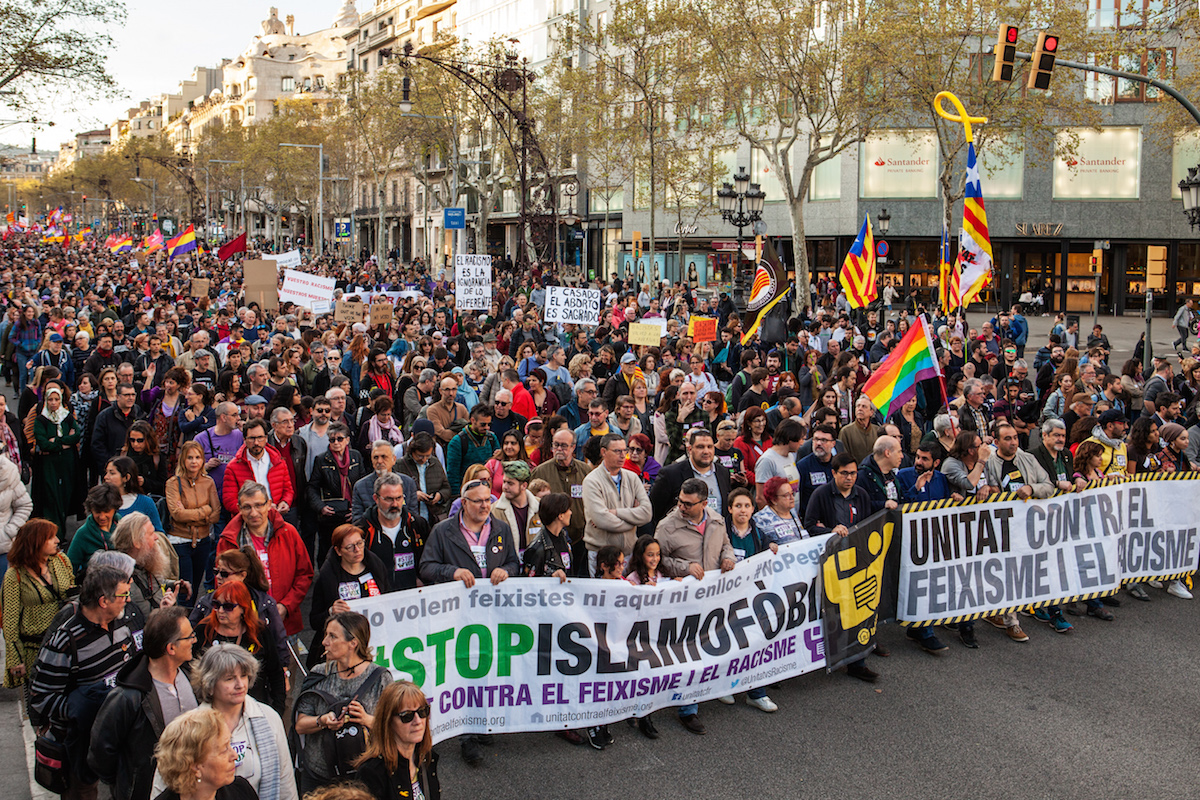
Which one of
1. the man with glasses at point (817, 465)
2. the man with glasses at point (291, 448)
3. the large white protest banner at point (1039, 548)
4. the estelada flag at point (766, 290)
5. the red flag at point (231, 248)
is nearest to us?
the large white protest banner at point (1039, 548)

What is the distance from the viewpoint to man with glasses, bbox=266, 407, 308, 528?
864 cm

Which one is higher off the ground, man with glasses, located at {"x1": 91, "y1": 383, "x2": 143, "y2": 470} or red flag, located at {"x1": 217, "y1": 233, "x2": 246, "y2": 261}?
red flag, located at {"x1": 217, "y1": 233, "x2": 246, "y2": 261}

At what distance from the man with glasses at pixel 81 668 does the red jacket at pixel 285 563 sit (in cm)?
131

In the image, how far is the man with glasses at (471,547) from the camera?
6465mm

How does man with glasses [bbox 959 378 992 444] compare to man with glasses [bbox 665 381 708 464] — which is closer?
man with glasses [bbox 665 381 708 464]

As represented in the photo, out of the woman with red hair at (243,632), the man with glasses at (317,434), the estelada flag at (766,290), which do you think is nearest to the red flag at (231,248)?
the estelada flag at (766,290)

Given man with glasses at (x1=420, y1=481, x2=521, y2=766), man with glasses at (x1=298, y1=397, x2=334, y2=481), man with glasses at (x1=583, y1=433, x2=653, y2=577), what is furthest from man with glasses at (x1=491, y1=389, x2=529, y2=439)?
man with glasses at (x1=420, y1=481, x2=521, y2=766)

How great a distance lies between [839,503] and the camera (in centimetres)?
787

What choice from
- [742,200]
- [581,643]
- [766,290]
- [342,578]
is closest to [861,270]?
[766,290]

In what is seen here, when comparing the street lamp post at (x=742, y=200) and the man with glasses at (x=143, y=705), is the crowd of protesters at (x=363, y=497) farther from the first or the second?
the street lamp post at (x=742, y=200)

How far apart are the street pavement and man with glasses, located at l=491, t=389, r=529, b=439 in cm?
382

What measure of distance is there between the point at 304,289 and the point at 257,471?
12714mm

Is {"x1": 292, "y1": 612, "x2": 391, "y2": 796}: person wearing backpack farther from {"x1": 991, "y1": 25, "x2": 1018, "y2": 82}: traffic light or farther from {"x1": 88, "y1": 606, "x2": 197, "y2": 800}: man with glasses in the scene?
{"x1": 991, "y1": 25, "x2": 1018, "y2": 82}: traffic light

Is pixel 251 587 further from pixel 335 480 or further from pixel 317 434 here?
pixel 317 434
